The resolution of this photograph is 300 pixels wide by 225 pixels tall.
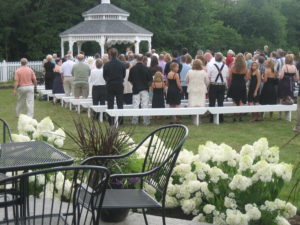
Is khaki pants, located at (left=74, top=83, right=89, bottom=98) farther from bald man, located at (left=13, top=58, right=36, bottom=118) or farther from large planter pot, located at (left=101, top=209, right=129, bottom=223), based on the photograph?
large planter pot, located at (left=101, top=209, right=129, bottom=223)

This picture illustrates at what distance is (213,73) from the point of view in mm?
13609

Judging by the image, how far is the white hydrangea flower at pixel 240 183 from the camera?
4918 mm

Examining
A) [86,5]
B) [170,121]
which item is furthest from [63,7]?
[170,121]

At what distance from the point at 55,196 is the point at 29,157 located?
1.63m

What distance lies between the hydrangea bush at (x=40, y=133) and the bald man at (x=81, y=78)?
32.4 ft

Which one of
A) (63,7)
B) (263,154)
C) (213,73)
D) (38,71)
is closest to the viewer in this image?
(263,154)

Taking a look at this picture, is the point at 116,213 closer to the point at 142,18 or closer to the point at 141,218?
the point at 141,218

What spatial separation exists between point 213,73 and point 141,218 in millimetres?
8838

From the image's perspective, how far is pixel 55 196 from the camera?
559cm

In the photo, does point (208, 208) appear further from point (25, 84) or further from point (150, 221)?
point (25, 84)

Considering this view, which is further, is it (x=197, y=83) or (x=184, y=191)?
(x=197, y=83)

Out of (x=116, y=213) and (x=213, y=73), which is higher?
(x=213, y=73)

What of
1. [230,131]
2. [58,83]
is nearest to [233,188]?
[230,131]

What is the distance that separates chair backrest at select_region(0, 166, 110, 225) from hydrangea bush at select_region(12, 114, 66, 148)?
0.44m
